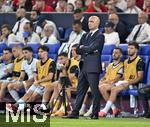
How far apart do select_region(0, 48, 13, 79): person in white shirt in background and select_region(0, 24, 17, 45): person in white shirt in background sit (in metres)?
1.13

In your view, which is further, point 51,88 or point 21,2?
point 21,2

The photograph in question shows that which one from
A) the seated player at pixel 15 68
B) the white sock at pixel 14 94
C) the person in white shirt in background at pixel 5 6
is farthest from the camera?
the person in white shirt in background at pixel 5 6

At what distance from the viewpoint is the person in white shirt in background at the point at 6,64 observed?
22.3 m

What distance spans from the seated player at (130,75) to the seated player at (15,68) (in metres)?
3.38

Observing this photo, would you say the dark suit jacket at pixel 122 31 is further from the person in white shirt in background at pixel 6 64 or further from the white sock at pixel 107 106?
the person in white shirt in background at pixel 6 64

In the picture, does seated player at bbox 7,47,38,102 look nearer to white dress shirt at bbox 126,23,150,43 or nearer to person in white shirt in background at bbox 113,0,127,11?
white dress shirt at bbox 126,23,150,43

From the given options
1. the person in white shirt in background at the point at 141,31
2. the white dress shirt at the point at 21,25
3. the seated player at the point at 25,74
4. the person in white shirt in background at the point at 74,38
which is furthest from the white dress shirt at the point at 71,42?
the white dress shirt at the point at 21,25

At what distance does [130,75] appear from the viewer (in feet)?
65.0

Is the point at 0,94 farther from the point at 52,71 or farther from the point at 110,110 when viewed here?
the point at 110,110

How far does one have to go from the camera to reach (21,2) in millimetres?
25625

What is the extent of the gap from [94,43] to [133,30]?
12.1 feet

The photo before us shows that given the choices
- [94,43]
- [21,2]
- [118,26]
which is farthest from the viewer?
[21,2]

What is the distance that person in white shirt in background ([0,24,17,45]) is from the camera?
2348cm

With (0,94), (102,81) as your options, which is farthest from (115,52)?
(0,94)
